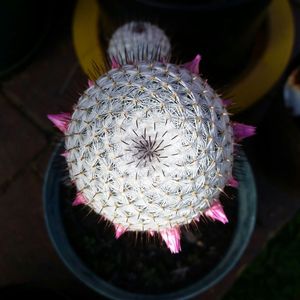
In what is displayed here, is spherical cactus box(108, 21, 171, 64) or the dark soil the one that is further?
the dark soil

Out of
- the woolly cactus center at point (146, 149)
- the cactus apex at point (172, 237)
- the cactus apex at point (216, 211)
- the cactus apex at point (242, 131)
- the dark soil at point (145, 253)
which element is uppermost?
the woolly cactus center at point (146, 149)

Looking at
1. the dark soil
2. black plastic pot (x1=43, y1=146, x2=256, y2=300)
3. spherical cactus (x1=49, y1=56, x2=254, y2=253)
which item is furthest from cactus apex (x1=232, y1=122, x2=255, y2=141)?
the dark soil

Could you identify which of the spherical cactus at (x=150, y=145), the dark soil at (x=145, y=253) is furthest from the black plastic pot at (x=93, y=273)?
the spherical cactus at (x=150, y=145)

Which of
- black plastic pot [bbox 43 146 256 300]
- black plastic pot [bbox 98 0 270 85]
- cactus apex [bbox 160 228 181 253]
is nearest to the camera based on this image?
cactus apex [bbox 160 228 181 253]

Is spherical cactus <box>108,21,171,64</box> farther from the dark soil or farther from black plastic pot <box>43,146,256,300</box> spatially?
the dark soil

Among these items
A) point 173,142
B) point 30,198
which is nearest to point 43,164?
point 30,198

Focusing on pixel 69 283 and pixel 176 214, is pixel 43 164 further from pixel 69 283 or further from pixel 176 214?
pixel 176 214

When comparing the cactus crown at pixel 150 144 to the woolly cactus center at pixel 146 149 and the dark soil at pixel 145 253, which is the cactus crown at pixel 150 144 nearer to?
the woolly cactus center at pixel 146 149

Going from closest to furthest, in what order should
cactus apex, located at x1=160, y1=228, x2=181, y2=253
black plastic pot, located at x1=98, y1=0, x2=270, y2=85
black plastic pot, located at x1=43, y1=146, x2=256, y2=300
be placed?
1. cactus apex, located at x1=160, y1=228, x2=181, y2=253
2. black plastic pot, located at x1=98, y1=0, x2=270, y2=85
3. black plastic pot, located at x1=43, y1=146, x2=256, y2=300
